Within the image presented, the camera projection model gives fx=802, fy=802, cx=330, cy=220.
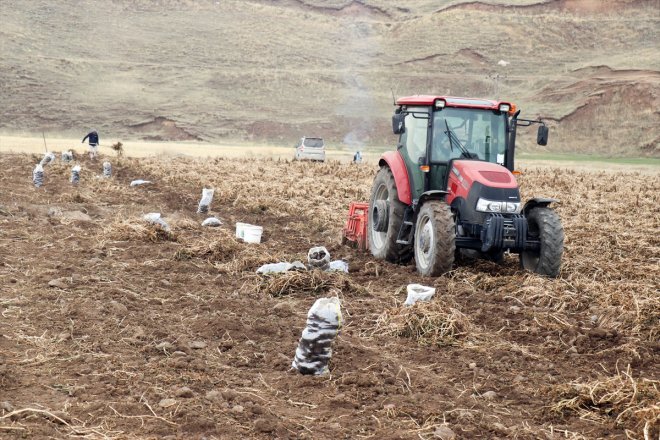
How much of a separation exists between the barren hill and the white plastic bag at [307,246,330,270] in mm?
45267

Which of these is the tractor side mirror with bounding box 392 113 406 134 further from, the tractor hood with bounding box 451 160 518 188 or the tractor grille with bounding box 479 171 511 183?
the tractor grille with bounding box 479 171 511 183

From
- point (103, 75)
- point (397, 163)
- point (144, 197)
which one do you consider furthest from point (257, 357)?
point (103, 75)

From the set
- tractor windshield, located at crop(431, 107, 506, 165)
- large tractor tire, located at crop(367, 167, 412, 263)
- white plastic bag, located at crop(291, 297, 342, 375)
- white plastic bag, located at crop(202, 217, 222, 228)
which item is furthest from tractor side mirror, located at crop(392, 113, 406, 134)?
white plastic bag, located at crop(202, 217, 222, 228)

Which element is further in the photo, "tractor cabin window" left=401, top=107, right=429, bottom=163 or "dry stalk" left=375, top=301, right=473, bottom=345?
"tractor cabin window" left=401, top=107, right=429, bottom=163

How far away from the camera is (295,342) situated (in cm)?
704

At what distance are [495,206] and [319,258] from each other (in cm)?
222

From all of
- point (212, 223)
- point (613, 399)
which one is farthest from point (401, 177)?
point (613, 399)

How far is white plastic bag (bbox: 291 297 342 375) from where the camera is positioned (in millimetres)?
6039

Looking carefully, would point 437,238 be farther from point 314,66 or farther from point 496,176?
point 314,66

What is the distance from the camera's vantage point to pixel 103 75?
66250 millimetres

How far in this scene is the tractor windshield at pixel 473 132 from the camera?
1049 cm

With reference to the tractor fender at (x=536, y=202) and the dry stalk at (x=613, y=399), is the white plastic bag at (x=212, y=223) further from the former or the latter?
the dry stalk at (x=613, y=399)

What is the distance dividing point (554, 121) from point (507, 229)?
5141 centimetres

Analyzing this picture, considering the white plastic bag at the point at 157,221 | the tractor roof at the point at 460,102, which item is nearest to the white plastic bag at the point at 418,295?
the tractor roof at the point at 460,102
